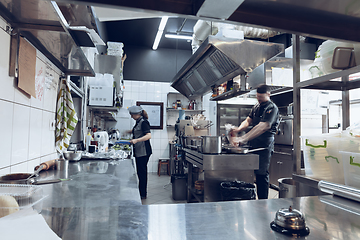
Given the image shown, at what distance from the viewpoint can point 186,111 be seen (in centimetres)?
711

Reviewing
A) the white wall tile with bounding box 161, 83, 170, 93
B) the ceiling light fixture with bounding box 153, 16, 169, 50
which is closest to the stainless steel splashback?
the ceiling light fixture with bounding box 153, 16, 169, 50

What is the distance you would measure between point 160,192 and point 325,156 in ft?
12.4

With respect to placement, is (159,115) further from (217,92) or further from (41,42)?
(41,42)

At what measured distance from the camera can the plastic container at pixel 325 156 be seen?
1.30 m

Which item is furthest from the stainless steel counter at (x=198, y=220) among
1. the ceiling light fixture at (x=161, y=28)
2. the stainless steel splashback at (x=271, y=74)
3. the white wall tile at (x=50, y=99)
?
the ceiling light fixture at (x=161, y=28)

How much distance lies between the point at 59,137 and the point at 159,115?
4.83 meters

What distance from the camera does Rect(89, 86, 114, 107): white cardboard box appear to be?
341cm

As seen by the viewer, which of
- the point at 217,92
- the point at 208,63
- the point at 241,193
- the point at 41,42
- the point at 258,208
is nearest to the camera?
the point at 258,208

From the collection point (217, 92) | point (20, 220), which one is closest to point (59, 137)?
point (20, 220)

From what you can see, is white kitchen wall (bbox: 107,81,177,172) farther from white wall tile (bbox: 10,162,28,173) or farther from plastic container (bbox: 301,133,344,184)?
plastic container (bbox: 301,133,344,184)

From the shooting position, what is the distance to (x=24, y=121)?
4.99ft

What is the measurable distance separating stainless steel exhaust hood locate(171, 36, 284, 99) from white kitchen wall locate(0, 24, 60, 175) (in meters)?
1.75

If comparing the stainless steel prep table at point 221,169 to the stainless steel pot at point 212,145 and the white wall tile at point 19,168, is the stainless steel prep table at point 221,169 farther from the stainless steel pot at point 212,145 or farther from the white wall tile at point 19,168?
the white wall tile at point 19,168

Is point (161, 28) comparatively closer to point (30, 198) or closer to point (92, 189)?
point (92, 189)
